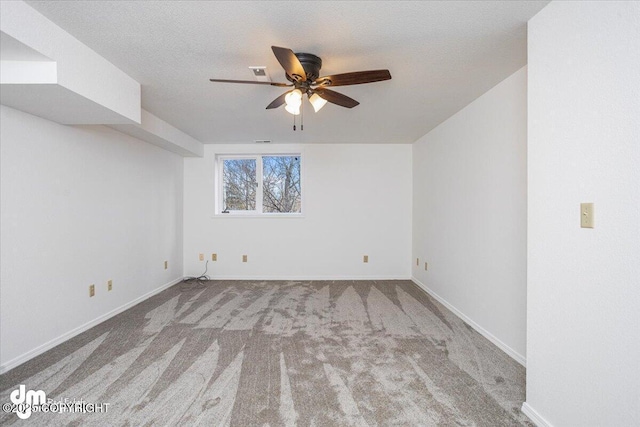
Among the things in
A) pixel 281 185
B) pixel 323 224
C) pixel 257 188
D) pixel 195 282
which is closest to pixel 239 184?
pixel 257 188

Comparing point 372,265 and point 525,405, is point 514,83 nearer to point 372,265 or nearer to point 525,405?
point 525,405

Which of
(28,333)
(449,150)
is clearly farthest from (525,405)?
(28,333)

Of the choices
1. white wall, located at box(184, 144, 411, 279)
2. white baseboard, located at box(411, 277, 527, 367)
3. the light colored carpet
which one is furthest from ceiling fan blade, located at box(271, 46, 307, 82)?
white wall, located at box(184, 144, 411, 279)

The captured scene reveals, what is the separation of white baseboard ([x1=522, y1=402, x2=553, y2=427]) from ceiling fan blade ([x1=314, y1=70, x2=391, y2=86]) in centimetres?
205

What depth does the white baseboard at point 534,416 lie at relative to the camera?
1.43m

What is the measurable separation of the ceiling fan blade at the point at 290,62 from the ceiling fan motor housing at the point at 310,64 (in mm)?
70

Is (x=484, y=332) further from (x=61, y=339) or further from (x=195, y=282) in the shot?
(x=195, y=282)

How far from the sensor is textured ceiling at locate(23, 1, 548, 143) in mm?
1444

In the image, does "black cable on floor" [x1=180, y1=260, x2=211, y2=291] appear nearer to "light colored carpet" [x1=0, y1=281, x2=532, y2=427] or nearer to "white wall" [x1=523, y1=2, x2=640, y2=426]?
"light colored carpet" [x1=0, y1=281, x2=532, y2=427]

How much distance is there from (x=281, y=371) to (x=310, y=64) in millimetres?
2098

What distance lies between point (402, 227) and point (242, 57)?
3.47 m

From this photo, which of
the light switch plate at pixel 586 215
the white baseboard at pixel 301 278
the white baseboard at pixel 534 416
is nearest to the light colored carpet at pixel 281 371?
the white baseboard at pixel 534 416

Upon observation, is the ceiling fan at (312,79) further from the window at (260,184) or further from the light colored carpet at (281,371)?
the window at (260,184)

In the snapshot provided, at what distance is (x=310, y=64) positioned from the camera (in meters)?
1.85
